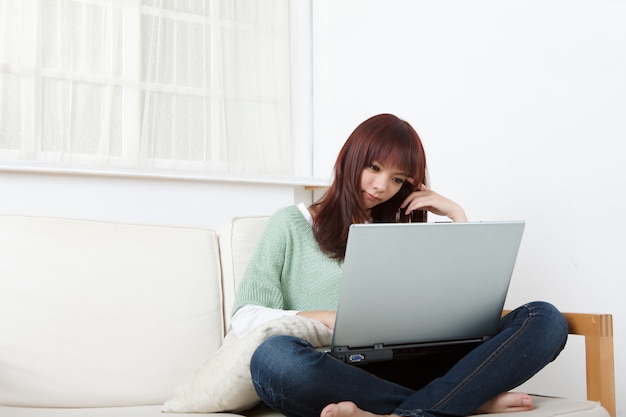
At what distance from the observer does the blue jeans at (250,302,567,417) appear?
133cm

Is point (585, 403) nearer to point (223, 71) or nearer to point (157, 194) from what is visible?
point (157, 194)

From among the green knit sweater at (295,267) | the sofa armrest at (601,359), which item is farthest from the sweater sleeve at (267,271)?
the sofa armrest at (601,359)

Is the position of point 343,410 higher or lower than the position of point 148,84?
lower

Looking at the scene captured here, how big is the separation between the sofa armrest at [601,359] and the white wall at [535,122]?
507 millimetres

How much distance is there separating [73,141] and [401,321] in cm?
158

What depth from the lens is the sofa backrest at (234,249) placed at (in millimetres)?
1962

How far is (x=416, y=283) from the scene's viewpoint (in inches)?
54.2

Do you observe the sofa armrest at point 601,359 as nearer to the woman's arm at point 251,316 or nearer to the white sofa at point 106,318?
the white sofa at point 106,318

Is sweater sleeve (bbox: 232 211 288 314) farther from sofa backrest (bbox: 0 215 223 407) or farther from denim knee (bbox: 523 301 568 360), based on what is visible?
denim knee (bbox: 523 301 568 360)

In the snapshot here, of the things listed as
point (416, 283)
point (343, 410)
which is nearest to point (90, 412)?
point (343, 410)

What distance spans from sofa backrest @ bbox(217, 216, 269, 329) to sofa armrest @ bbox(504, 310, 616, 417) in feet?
2.86

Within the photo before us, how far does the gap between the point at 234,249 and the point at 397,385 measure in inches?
28.2

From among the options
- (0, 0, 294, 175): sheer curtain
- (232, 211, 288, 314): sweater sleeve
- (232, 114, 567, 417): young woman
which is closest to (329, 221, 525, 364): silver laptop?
(232, 114, 567, 417): young woman

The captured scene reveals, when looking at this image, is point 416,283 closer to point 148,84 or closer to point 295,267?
point 295,267
